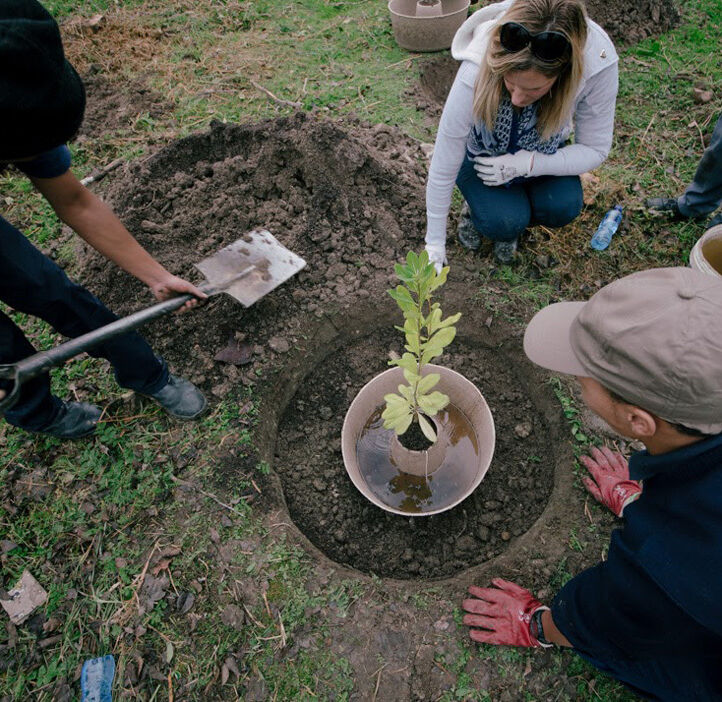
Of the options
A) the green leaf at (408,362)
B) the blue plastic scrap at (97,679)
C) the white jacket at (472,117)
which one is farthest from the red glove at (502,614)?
the white jacket at (472,117)

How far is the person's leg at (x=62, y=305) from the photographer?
169cm

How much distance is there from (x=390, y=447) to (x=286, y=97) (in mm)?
3143

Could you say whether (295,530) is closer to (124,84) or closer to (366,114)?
(366,114)

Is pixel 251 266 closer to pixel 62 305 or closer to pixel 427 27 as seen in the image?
pixel 62 305

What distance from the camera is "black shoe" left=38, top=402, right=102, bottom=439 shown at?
7.14 feet

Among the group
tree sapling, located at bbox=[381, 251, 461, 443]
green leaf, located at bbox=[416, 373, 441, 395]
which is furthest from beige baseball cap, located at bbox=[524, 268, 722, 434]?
green leaf, located at bbox=[416, 373, 441, 395]

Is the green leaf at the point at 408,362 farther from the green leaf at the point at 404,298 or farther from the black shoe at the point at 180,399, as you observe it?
the black shoe at the point at 180,399

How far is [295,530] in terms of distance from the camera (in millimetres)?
2051

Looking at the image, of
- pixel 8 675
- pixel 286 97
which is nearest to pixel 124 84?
pixel 286 97

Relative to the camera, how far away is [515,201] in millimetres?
2643

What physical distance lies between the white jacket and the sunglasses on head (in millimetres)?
164

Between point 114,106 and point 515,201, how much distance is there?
346 cm

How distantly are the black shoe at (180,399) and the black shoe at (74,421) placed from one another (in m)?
0.33

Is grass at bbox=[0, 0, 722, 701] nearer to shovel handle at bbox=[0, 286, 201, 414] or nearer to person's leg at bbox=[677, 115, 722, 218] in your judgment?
person's leg at bbox=[677, 115, 722, 218]
